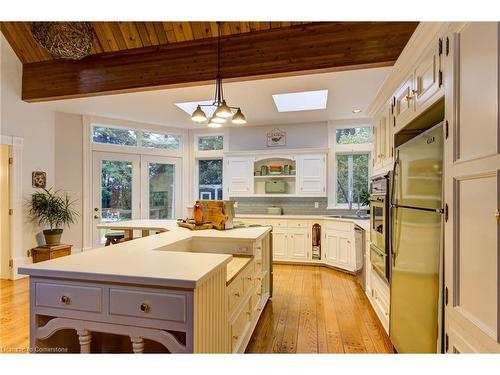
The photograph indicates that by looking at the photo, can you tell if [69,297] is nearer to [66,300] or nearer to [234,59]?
[66,300]

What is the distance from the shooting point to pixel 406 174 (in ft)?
6.52

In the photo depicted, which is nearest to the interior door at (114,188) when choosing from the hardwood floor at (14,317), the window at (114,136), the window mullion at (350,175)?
the window at (114,136)

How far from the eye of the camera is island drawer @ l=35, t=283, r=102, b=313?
4.50 ft

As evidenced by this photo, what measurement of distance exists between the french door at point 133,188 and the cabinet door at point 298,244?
2597mm

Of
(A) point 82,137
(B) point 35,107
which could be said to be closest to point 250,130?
(A) point 82,137

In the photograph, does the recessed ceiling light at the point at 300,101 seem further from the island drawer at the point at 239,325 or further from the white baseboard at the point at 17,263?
the white baseboard at the point at 17,263

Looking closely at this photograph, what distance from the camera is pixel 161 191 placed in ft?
19.3

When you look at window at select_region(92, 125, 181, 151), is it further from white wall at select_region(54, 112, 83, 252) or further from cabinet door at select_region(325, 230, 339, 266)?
cabinet door at select_region(325, 230, 339, 266)

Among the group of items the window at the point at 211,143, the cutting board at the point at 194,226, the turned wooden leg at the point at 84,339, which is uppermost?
the window at the point at 211,143

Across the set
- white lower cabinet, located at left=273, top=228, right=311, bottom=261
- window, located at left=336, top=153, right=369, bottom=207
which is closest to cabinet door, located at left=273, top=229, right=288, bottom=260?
white lower cabinet, located at left=273, top=228, right=311, bottom=261

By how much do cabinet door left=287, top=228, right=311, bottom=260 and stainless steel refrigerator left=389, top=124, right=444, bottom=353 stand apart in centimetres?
262

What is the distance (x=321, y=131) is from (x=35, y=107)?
4.94 metres

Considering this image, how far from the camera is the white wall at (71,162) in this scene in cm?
482

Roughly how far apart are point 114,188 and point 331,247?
167 inches
